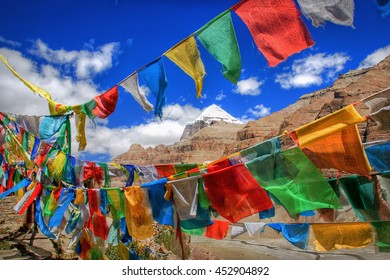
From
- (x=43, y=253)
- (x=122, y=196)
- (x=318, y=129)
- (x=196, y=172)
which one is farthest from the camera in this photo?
(x=43, y=253)

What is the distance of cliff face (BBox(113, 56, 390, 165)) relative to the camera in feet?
131

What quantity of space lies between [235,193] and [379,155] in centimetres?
172

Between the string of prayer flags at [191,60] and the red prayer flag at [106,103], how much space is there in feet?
5.33

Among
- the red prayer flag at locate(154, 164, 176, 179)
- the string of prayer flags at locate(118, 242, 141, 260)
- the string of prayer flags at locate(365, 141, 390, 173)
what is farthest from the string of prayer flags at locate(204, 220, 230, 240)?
the red prayer flag at locate(154, 164, 176, 179)

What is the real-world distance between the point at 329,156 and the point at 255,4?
4.87 feet

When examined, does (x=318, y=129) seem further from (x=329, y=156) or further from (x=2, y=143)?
(x=2, y=143)

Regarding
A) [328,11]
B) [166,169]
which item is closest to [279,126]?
[166,169]

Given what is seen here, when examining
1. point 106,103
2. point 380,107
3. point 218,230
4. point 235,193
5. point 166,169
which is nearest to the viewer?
point 380,107

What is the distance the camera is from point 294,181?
2.94m

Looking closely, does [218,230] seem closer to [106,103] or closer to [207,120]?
[106,103]

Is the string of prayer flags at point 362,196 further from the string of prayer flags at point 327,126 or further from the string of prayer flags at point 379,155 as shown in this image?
the string of prayer flags at point 327,126

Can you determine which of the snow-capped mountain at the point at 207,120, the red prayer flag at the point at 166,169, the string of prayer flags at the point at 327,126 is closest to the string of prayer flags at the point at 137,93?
the string of prayer flags at the point at 327,126
